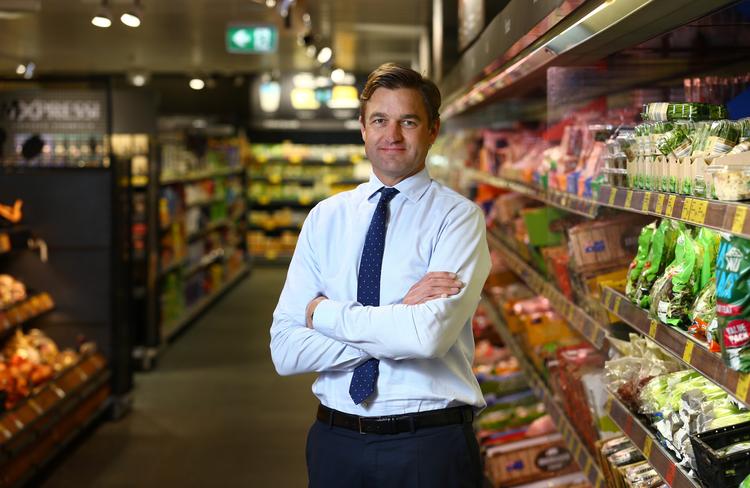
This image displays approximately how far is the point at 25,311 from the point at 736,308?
4932 mm

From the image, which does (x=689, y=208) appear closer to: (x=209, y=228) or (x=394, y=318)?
(x=394, y=318)

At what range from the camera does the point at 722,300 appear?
5.86ft

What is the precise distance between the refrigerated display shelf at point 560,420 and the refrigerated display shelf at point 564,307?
30 cm

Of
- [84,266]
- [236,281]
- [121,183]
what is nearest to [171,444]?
[84,266]

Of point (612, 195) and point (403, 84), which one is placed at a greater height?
point (403, 84)

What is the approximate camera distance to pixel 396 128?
2.43m

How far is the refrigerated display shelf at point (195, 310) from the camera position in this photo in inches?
376

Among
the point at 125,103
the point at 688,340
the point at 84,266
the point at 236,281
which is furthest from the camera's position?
the point at 236,281

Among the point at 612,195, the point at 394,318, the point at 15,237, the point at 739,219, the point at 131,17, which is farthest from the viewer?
→ the point at 131,17

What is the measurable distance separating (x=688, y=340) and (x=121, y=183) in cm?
524

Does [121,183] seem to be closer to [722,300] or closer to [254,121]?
[722,300]

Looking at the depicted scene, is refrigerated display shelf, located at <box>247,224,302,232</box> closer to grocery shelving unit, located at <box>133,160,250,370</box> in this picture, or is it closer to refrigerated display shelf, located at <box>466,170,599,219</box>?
grocery shelving unit, located at <box>133,160,250,370</box>

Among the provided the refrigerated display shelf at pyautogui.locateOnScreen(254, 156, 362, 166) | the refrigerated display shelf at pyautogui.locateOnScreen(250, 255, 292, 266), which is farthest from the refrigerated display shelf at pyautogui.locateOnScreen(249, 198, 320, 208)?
the refrigerated display shelf at pyautogui.locateOnScreen(250, 255, 292, 266)

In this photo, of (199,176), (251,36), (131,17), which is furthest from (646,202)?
(199,176)
